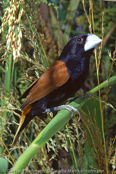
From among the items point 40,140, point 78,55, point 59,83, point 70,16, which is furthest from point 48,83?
point 70,16

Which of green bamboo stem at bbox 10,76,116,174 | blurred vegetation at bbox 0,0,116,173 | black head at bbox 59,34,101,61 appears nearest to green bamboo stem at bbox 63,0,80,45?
blurred vegetation at bbox 0,0,116,173

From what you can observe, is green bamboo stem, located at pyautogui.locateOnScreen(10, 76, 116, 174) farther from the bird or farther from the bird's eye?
the bird's eye

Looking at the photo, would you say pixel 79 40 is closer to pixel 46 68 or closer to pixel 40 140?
pixel 46 68

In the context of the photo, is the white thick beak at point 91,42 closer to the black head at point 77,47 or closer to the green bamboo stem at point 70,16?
the black head at point 77,47

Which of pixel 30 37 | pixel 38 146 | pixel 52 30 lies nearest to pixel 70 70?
pixel 30 37

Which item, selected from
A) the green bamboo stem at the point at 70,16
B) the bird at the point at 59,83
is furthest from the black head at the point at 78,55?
the green bamboo stem at the point at 70,16

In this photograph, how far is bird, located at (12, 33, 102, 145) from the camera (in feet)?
2.80

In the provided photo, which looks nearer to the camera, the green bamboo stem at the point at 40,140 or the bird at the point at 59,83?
the green bamboo stem at the point at 40,140

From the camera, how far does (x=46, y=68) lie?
1038 millimetres

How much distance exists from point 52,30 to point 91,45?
109 cm

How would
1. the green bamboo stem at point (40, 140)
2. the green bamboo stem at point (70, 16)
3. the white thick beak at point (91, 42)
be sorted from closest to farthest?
the green bamboo stem at point (40, 140), the white thick beak at point (91, 42), the green bamboo stem at point (70, 16)

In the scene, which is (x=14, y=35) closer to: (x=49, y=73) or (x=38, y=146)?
(x=49, y=73)

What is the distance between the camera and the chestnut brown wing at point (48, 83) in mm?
849

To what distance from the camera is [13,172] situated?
495mm
